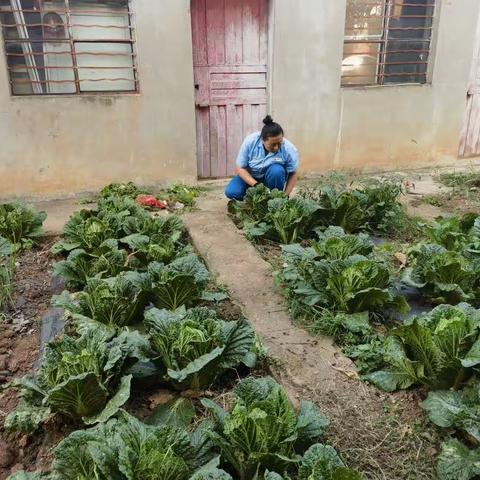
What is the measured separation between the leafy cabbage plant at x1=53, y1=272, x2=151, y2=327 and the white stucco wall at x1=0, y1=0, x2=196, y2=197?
3.45 m

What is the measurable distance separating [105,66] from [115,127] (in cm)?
75

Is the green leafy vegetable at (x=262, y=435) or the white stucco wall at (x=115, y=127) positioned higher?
the white stucco wall at (x=115, y=127)

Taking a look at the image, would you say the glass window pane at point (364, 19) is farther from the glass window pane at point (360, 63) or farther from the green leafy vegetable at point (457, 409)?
the green leafy vegetable at point (457, 409)

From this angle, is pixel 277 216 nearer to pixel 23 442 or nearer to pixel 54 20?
pixel 23 442

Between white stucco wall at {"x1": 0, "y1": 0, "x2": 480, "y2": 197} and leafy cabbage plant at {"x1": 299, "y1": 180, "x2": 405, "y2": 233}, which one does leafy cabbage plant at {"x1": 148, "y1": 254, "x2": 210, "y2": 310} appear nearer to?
leafy cabbage plant at {"x1": 299, "y1": 180, "x2": 405, "y2": 233}

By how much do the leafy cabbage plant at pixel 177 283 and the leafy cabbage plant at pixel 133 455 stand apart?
114 cm

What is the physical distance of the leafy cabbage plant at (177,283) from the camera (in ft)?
10.1

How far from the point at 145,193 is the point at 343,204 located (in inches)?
111

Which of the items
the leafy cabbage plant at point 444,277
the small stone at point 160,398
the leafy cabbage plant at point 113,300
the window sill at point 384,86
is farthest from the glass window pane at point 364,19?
the small stone at point 160,398

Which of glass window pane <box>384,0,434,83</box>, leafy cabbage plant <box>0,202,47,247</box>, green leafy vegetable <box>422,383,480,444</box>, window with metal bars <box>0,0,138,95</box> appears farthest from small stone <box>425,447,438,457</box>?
glass window pane <box>384,0,434,83</box>

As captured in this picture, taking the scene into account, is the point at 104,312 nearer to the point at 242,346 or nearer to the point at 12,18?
the point at 242,346

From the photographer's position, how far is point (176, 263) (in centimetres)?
322

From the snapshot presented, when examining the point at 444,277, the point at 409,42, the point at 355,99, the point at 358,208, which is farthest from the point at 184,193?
the point at 409,42

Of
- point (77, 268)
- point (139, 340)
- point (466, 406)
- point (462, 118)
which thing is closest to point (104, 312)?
point (139, 340)
